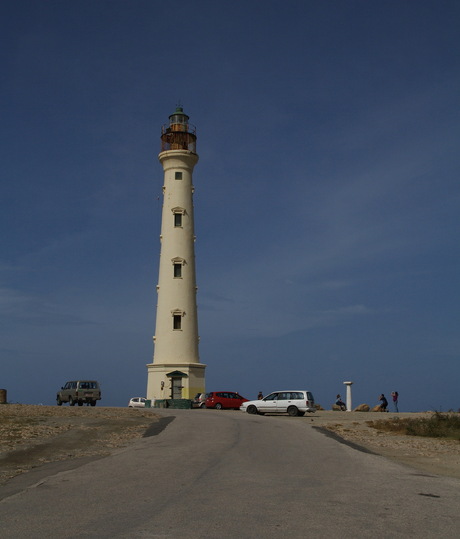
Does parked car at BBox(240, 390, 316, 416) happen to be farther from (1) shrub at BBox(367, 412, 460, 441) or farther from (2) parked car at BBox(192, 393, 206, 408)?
(1) shrub at BBox(367, 412, 460, 441)

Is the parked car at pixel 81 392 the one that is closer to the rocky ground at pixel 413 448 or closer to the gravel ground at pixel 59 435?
the gravel ground at pixel 59 435

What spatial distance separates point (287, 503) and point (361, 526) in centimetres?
164

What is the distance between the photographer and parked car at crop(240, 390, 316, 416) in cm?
3828

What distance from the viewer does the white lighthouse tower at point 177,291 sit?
165ft

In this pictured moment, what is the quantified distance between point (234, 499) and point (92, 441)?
1122 cm

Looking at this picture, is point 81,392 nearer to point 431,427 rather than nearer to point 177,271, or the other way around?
point 177,271

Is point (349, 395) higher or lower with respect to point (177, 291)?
lower

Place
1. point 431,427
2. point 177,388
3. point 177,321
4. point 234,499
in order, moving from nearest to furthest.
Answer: point 234,499 < point 431,427 < point 177,388 < point 177,321

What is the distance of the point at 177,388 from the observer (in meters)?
50.2

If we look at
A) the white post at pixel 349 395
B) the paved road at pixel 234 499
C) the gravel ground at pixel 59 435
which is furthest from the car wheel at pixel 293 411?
the paved road at pixel 234 499

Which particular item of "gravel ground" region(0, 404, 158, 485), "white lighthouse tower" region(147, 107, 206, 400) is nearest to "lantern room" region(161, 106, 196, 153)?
"white lighthouse tower" region(147, 107, 206, 400)

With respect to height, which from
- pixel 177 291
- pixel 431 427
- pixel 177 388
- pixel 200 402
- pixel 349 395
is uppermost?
pixel 177 291

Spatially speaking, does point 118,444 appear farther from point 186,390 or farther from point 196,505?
point 186,390

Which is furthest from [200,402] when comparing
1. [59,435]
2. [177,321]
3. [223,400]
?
[59,435]
